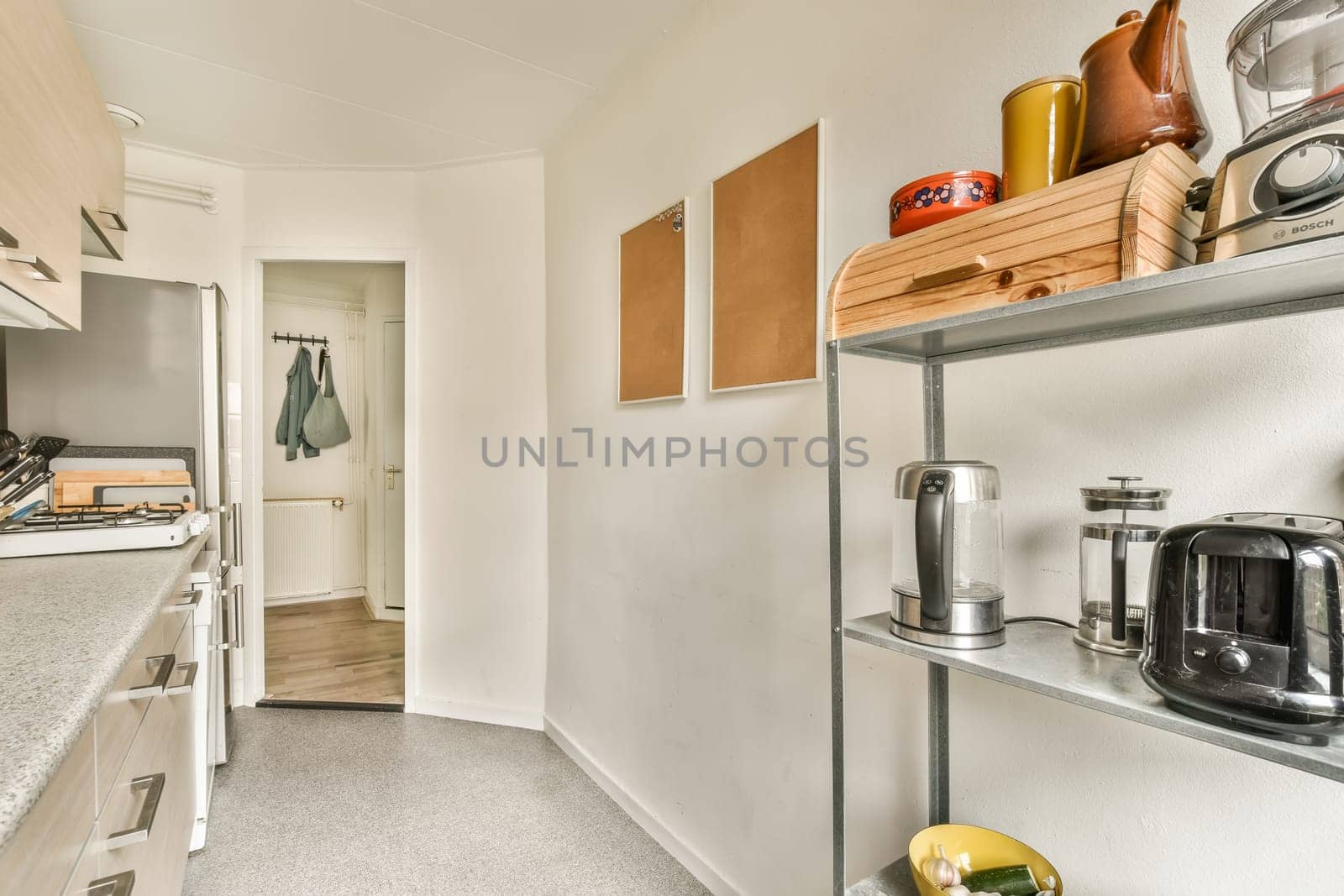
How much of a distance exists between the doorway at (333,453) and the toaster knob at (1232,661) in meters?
4.18

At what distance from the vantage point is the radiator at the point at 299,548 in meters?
4.71

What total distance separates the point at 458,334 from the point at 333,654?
2070mm

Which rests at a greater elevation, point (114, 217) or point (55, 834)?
point (114, 217)

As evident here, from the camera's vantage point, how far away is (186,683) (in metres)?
1.45

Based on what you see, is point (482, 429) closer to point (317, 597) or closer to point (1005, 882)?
point (1005, 882)

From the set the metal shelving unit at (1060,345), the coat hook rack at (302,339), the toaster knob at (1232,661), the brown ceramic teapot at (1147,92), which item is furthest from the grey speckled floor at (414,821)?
the coat hook rack at (302,339)

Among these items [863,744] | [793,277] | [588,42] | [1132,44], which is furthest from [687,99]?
[863,744]

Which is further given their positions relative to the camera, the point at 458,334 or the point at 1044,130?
the point at 458,334

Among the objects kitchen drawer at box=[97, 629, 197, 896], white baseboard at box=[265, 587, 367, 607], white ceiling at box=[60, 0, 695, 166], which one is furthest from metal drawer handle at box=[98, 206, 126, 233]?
white baseboard at box=[265, 587, 367, 607]

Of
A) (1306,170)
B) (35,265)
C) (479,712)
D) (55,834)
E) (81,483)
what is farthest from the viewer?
(479,712)

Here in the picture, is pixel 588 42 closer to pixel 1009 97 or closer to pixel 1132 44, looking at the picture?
pixel 1009 97

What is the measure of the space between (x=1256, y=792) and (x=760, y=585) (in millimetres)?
987

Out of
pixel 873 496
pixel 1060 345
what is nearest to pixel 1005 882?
pixel 873 496

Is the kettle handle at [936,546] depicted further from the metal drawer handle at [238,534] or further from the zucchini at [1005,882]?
the metal drawer handle at [238,534]
